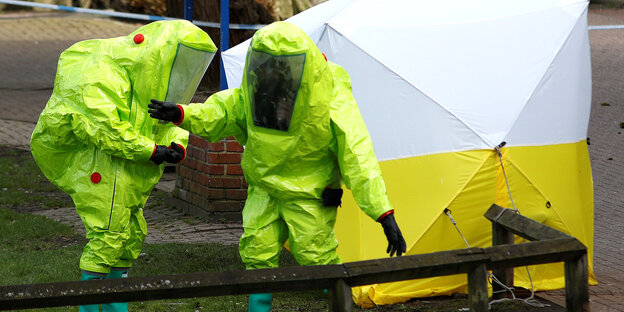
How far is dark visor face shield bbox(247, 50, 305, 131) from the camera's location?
4.73 metres

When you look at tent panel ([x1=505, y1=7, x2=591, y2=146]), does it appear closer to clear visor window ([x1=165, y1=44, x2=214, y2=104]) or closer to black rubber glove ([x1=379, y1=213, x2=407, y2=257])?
black rubber glove ([x1=379, y1=213, x2=407, y2=257])

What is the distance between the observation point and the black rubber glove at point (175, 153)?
212 inches

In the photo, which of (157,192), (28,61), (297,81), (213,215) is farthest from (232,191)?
(28,61)

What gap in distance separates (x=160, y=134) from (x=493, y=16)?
2.59m

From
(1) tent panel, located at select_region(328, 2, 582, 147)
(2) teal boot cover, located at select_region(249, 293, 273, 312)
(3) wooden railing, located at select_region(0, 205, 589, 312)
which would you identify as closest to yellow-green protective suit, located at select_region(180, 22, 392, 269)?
(2) teal boot cover, located at select_region(249, 293, 273, 312)

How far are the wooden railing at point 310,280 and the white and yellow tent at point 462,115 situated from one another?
1585 millimetres

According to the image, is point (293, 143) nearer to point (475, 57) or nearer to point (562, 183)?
point (475, 57)

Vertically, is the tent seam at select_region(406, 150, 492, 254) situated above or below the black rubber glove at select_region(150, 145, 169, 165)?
below

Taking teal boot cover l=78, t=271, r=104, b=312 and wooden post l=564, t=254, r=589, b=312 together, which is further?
teal boot cover l=78, t=271, r=104, b=312

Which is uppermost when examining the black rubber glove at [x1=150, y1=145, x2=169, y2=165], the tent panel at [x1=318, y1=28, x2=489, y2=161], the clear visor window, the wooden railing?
the clear visor window

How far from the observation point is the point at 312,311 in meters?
6.08

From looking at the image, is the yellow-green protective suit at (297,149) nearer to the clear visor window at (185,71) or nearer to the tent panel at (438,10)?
the clear visor window at (185,71)

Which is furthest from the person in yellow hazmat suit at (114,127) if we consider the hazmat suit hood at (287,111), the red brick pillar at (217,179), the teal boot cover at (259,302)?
the red brick pillar at (217,179)

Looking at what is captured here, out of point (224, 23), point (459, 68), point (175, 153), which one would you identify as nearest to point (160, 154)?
point (175, 153)
